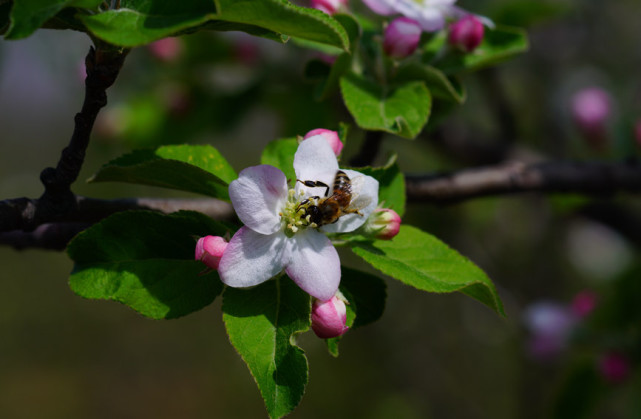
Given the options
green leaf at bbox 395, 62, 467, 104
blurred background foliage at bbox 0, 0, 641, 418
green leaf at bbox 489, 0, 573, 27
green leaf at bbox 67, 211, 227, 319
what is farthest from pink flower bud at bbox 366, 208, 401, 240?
green leaf at bbox 489, 0, 573, 27

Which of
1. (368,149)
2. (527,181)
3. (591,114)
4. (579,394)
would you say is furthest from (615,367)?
(368,149)

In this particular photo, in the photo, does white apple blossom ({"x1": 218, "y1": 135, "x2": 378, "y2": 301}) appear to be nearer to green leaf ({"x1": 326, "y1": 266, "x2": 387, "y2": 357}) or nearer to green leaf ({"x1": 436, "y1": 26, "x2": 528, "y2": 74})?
green leaf ({"x1": 326, "y1": 266, "x2": 387, "y2": 357})

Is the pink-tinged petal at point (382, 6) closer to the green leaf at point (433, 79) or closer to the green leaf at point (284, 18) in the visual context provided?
the green leaf at point (433, 79)

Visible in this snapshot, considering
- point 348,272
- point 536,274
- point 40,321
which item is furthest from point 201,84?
point 40,321

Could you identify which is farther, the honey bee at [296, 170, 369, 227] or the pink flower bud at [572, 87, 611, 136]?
the pink flower bud at [572, 87, 611, 136]

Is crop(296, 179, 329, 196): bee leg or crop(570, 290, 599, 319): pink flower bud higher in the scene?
crop(296, 179, 329, 196): bee leg

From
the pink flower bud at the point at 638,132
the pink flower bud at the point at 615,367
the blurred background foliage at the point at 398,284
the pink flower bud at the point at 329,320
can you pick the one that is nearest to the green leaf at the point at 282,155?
the pink flower bud at the point at 329,320
